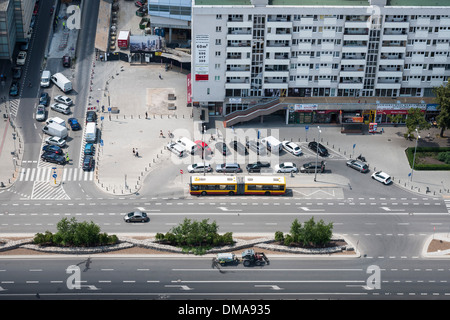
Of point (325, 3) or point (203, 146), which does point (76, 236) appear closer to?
point (203, 146)

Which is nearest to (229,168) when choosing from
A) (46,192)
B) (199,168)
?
(199,168)

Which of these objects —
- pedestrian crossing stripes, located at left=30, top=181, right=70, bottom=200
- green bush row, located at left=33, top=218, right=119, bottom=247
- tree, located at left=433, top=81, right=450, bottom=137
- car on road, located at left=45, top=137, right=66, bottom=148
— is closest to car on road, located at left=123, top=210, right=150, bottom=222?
green bush row, located at left=33, top=218, right=119, bottom=247

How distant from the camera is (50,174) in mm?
186875

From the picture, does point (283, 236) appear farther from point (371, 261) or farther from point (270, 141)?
point (270, 141)

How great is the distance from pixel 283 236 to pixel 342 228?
13133 mm

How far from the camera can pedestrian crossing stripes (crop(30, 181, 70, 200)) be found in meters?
180

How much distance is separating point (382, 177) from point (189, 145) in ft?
141

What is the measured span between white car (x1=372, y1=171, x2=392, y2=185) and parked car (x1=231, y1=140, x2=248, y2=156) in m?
28.9

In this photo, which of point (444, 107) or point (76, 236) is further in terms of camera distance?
point (444, 107)

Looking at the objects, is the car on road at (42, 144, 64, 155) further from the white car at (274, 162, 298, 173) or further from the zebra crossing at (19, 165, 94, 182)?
the white car at (274, 162, 298, 173)

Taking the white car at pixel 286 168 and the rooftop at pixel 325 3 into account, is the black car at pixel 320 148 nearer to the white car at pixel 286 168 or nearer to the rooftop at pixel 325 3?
Result: the white car at pixel 286 168

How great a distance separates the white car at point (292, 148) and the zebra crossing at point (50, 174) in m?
43.8

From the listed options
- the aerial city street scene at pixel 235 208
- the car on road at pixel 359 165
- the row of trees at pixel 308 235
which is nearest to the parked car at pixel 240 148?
the aerial city street scene at pixel 235 208

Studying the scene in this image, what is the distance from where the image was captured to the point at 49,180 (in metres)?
185
